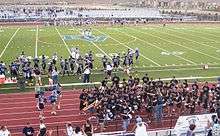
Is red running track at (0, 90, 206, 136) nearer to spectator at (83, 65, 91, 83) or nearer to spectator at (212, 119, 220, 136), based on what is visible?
spectator at (83, 65, 91, 83)

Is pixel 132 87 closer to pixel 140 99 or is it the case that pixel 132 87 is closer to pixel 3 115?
pixel 140 99

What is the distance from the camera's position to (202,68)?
29172 millimetres

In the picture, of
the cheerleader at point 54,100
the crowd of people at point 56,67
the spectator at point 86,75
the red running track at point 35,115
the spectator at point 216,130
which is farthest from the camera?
the crowd of people at point 56,67

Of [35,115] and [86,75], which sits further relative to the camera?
[86,75]

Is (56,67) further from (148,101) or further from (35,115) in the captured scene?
(148,101)

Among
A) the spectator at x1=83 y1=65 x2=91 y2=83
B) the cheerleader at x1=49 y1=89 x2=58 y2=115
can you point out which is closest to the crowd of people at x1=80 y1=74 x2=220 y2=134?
the cheerleader at x1=49 y1=89 x2=58 y2=115

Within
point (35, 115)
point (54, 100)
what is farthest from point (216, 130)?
point (35, 115)

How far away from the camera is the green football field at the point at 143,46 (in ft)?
95.7

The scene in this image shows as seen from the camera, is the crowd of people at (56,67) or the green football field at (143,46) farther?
the green football field at (143,46)

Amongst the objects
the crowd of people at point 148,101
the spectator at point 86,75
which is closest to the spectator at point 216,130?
the crowd of people at point 148,101

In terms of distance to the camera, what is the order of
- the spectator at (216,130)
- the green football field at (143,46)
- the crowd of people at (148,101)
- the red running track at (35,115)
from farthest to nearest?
1. the green football field at (143,46)
2. the red running track at (35,115)
3. the crowd of people at (148,101)
4. the spectator at (216,130)

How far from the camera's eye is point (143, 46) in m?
38.3

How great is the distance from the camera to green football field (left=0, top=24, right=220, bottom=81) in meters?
29.2

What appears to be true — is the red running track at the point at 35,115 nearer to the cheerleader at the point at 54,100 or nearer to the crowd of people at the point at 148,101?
the cheerleader at the point at 54,100
